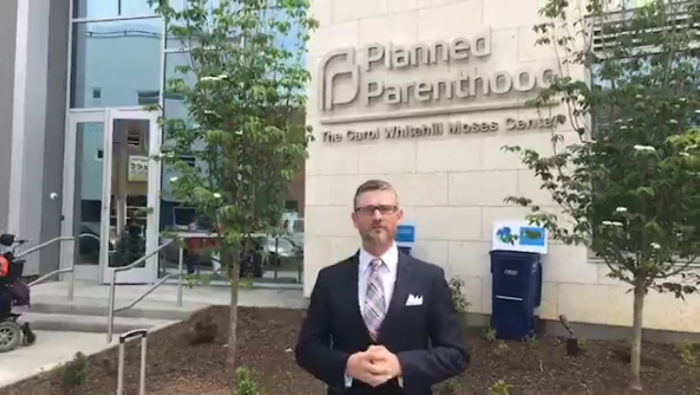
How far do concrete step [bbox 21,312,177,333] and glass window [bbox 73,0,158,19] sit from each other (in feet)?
17.6

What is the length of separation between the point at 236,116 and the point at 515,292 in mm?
3260

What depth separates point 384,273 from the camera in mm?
2256

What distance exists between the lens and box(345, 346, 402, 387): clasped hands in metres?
2.05

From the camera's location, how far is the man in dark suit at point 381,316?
2158 mm

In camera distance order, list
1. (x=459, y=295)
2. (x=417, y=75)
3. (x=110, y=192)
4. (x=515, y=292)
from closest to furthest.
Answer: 1. (x=515, y=292)
2. (x=459, y=295)
3. (x=417, y=75)
4. (x=110, y=192)

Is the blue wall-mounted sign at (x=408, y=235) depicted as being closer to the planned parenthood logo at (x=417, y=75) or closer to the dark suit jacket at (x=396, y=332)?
the planned parenthood logo at (x=417, y=75)

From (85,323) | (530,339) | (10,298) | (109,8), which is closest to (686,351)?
(530,339)

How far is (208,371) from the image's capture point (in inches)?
247

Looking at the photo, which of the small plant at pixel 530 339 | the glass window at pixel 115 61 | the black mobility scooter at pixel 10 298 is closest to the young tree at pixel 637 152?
the small plant at pixel 530 339

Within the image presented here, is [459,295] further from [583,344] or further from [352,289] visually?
[352,289]

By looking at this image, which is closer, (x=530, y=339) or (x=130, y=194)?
(x=530, y=339)

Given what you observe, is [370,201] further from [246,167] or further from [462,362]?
[246,167]

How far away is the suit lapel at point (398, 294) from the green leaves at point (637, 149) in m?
A: 2.98


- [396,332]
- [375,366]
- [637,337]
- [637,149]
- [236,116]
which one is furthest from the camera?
[236,116]
